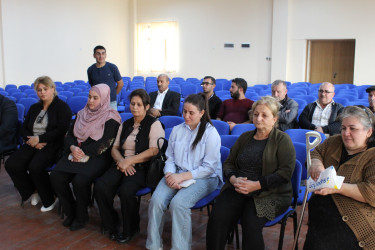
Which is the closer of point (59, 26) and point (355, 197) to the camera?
point (355, 197)

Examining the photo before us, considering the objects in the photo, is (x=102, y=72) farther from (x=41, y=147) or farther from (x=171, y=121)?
(x=41, y=147)

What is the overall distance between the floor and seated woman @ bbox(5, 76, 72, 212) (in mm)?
188

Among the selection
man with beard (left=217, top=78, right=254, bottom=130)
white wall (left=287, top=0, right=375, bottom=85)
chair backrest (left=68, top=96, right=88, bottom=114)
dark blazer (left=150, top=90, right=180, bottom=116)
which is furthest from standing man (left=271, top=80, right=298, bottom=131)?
white wall (left=287, top=0, right=375, bottom=85)

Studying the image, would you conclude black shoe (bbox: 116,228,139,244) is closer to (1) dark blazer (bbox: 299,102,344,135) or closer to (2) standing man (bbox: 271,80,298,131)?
(2) standing man (bbox: 271,80,298,131)

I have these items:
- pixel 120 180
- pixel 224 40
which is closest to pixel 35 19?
pixel 224 40

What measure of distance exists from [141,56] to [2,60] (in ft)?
20.1

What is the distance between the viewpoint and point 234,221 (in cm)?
262

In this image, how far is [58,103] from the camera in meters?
4.07

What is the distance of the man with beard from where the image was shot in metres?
4.73

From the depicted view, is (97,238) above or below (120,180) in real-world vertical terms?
below

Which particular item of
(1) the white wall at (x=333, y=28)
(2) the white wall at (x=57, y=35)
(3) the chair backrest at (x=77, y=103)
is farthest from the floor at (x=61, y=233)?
(1) the white wall at (x=333, y=28)

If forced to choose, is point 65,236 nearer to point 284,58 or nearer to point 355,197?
point 355,197

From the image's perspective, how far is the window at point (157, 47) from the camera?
50.5ft

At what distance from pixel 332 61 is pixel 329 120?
374 inches
